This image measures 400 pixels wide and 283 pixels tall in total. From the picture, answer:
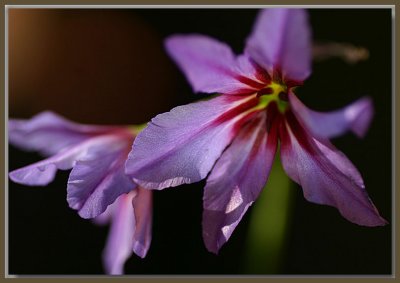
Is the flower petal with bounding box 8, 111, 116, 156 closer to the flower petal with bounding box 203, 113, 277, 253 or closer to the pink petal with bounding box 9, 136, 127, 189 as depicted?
the pink petal with bounding box 9, 136, 127, 189

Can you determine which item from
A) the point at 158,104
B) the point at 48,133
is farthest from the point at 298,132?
the point at 158,104

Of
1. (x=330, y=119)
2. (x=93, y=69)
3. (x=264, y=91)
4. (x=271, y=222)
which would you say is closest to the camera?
(x=330, y=119)

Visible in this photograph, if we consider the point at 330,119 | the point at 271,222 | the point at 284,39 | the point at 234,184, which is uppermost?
the point at 284,39

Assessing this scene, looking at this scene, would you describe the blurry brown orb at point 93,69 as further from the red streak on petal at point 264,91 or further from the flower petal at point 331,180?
the flower petal at point 331,180

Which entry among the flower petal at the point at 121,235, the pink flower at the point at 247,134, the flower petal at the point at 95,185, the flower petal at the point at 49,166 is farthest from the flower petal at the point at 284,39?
the flower petal at the point at 121,235

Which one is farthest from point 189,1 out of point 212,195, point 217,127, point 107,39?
point 107,39

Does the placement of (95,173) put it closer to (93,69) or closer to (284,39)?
(284,39)

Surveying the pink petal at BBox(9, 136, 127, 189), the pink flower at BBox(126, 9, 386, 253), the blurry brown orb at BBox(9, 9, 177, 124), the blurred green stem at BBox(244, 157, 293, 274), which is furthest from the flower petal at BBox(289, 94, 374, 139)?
the blurry brown orb at BBox(9, 9, 177, 124)
